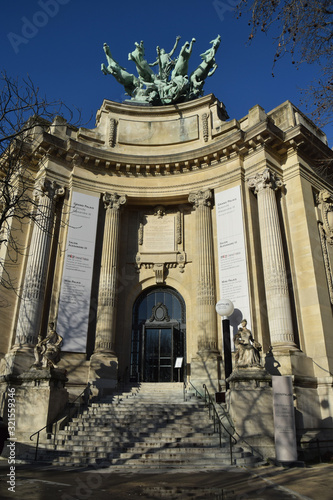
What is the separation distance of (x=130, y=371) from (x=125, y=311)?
3.03 m

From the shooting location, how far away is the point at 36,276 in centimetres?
1791

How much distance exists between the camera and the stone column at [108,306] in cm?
1734

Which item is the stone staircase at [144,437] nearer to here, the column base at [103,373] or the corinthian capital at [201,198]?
the column base at [103,373]

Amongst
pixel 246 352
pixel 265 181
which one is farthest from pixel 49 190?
pixel 246 352

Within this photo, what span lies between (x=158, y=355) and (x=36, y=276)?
23.9 feet

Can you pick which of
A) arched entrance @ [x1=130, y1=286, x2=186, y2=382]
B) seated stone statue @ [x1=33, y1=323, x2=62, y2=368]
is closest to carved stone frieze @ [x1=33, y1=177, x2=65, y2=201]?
arched entrance @ [x1=130, y1=286, x2=186, y2=382]

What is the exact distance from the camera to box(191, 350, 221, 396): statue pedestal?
54.3ft

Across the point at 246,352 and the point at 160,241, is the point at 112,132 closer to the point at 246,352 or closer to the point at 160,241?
the point at 160,241

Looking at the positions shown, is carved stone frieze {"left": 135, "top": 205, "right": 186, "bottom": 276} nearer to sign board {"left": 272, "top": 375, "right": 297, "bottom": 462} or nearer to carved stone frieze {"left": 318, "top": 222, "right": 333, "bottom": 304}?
carved stone frieze {"left": 318, "top": 222, "right": 333, "bottom": 304}

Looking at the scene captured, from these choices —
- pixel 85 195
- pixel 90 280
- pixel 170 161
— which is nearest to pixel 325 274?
pixel 170 161

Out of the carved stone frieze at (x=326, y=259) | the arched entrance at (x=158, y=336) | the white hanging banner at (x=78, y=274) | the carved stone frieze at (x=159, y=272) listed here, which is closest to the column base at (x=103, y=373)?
the white hanging banner at (x=78, y=274)

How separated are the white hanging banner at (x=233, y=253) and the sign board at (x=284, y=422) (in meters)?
5.73

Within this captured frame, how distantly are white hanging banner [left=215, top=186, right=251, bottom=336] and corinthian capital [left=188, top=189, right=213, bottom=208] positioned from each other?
482 mm

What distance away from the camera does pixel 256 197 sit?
1991 centimetres
